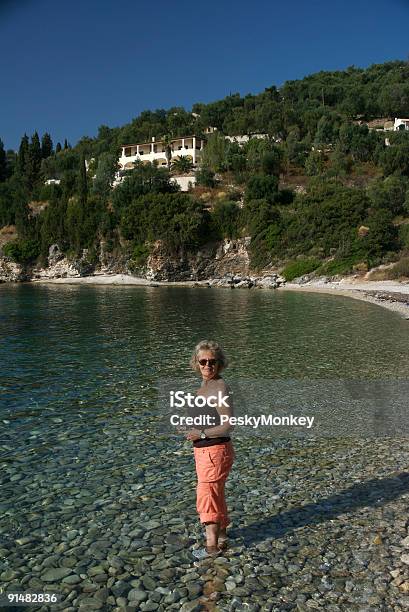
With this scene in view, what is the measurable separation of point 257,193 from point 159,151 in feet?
116

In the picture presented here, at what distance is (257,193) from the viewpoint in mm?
66625

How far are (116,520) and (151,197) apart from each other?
215 ft

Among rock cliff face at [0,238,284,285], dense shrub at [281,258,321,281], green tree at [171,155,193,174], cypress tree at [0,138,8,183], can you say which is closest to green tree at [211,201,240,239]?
rock cliff face at [0,238,284,285]

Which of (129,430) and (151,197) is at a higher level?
(151,197)

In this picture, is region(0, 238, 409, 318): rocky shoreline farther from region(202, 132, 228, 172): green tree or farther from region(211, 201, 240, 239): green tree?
region(202, 132, 228, 172): green tree

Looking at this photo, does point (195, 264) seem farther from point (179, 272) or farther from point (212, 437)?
point (212, 437)

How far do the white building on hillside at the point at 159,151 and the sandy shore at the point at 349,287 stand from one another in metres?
31.2

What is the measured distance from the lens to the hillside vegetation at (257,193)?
57.1 meters

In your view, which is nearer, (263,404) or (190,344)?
(263,404)

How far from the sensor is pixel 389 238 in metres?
52.2

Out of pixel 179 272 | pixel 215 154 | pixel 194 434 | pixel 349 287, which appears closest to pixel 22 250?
pixel 179 272

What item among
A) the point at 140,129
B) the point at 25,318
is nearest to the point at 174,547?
the point at 25,318

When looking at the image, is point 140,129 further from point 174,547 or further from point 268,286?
point 174,547

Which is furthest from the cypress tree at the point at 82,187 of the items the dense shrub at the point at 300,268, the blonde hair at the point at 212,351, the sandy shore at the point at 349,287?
the blonde hair at the point at 212,351
